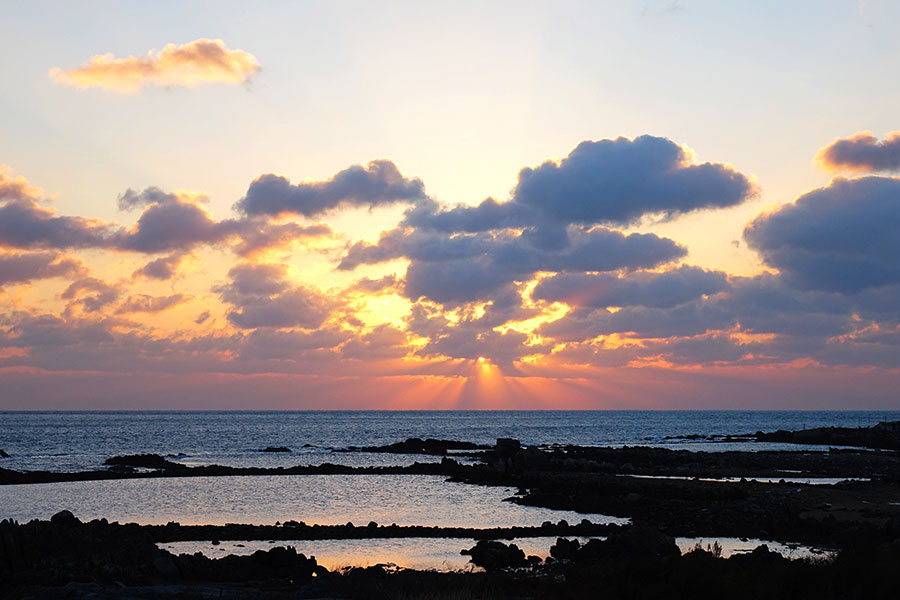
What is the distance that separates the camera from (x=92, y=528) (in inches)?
1179

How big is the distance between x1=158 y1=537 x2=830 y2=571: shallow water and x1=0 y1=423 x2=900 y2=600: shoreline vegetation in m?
0.73

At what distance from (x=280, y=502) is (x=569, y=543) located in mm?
20082

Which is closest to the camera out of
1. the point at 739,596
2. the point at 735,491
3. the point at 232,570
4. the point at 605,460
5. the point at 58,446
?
the point at 739,596

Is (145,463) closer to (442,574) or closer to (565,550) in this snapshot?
(565,550)

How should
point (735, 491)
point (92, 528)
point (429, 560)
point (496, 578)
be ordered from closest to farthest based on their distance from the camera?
point (496, 578) < point (429, 560) < point (92, 528) < point (735, 491)

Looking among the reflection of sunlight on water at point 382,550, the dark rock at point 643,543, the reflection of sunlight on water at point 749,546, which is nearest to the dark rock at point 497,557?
the reflection of sunlight on water at point 382,550

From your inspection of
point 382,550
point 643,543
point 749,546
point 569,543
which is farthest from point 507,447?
point 643,543

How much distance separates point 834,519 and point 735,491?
1030 cm

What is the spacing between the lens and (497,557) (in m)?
24.6

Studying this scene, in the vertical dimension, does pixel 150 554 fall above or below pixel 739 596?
below

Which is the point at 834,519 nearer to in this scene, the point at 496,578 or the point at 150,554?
the point at 496,578

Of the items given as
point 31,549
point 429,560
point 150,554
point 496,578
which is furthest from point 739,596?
point 31,549

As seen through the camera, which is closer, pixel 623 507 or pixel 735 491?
pixel 623 507

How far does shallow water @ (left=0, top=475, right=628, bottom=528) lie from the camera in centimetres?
3631
